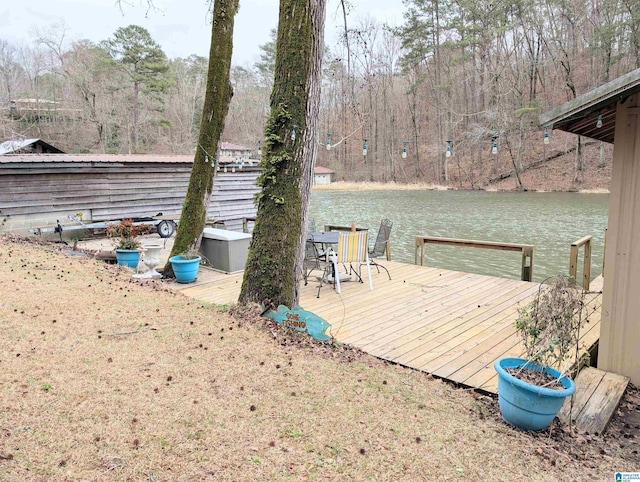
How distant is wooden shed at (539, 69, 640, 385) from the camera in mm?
2975

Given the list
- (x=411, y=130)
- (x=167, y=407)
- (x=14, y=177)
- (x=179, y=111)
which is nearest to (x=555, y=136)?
(x=411, y=130)

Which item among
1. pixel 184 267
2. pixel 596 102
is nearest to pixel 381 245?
pixel 184 267

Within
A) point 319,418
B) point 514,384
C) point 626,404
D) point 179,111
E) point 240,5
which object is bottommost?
point 626,404

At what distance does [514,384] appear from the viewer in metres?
2.41

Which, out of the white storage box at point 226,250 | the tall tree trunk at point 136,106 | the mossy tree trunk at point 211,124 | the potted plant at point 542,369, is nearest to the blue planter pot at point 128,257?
the mossy tree trunk at point 211,124

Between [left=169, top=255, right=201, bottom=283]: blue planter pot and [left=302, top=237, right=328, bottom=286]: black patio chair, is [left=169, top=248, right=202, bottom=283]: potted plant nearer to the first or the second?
[left=169, top=255, right=201, bottom=283]: blue planter pot

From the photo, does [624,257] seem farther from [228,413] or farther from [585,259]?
[585,259]

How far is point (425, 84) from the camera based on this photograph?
1432 inches

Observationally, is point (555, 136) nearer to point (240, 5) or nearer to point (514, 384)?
point (240, 5)

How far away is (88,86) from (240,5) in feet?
72.3

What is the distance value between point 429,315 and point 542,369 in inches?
85.6

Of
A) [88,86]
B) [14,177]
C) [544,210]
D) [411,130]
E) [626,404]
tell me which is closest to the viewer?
[626,404]

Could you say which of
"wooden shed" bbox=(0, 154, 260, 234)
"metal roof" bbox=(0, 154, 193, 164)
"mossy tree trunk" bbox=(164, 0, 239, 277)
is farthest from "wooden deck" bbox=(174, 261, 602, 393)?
"metal roof" bbox=(0, 154, 193, 164)

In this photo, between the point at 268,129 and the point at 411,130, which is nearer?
the point at 268,129
